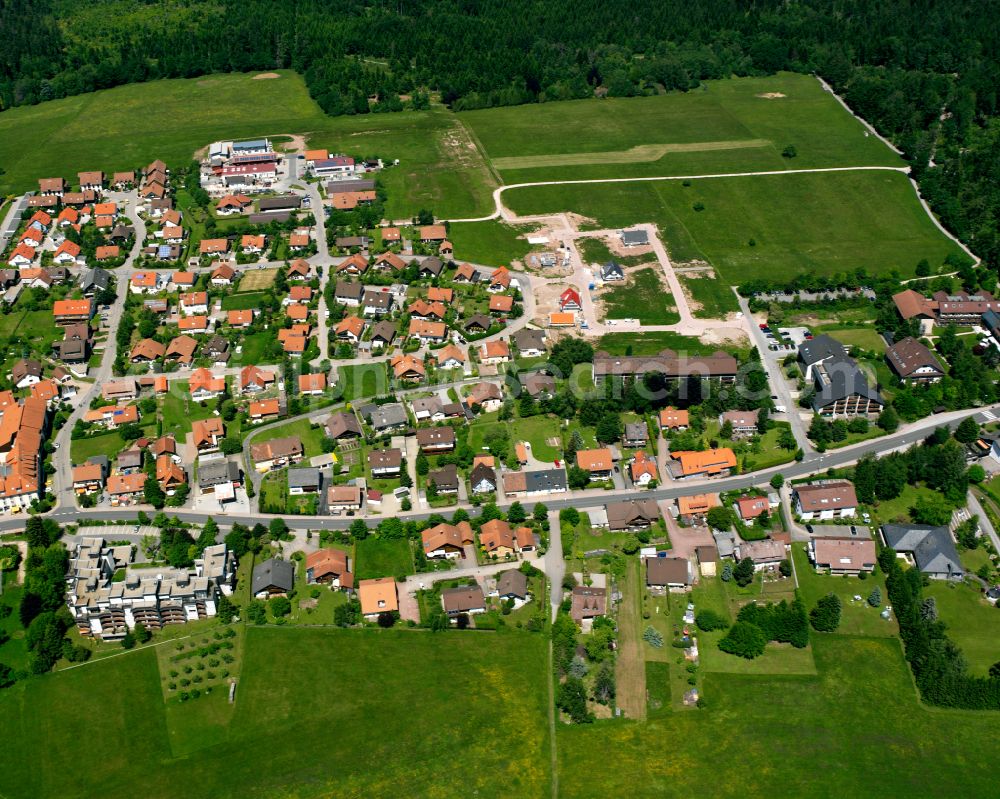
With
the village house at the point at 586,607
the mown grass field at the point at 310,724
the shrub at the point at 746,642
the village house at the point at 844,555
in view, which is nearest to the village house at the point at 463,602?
the mown grass field at the point at 310,724

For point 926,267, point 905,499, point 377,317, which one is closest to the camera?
point 905,499

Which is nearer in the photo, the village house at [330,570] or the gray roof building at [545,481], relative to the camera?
the village house at [330,570]

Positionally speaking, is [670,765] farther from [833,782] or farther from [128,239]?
[128,239]

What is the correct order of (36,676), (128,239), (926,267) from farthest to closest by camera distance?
1. (128,239)
2. (926,267)
3. (36,676)

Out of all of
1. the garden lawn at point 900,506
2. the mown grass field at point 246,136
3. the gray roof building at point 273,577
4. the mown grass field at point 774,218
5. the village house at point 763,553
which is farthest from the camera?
the mown grass field at point 246,136

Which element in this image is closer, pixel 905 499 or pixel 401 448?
pixel 905 499

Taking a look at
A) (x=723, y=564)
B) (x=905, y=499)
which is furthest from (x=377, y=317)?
(x=905, y=499)

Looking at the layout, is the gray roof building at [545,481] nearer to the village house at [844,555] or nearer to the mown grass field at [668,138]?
the village house at [844,555]
